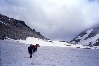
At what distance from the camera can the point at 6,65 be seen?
3173 centimetres

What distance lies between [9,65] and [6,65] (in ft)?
1.78

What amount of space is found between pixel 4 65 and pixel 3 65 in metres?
0.19

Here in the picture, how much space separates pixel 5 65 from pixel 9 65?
0.74m

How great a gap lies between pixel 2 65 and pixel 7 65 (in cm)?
90

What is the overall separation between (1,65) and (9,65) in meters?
1.45

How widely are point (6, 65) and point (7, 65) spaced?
168mm

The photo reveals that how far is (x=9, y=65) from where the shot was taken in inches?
1264

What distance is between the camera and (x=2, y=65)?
3120 centimetres

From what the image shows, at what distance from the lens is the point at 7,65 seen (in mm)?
31828

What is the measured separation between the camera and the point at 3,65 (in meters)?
31.3

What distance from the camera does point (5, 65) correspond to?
31.6 metres

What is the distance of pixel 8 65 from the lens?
1257 inches

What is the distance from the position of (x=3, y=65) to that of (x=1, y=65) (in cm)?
35

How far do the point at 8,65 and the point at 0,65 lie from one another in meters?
1.42
